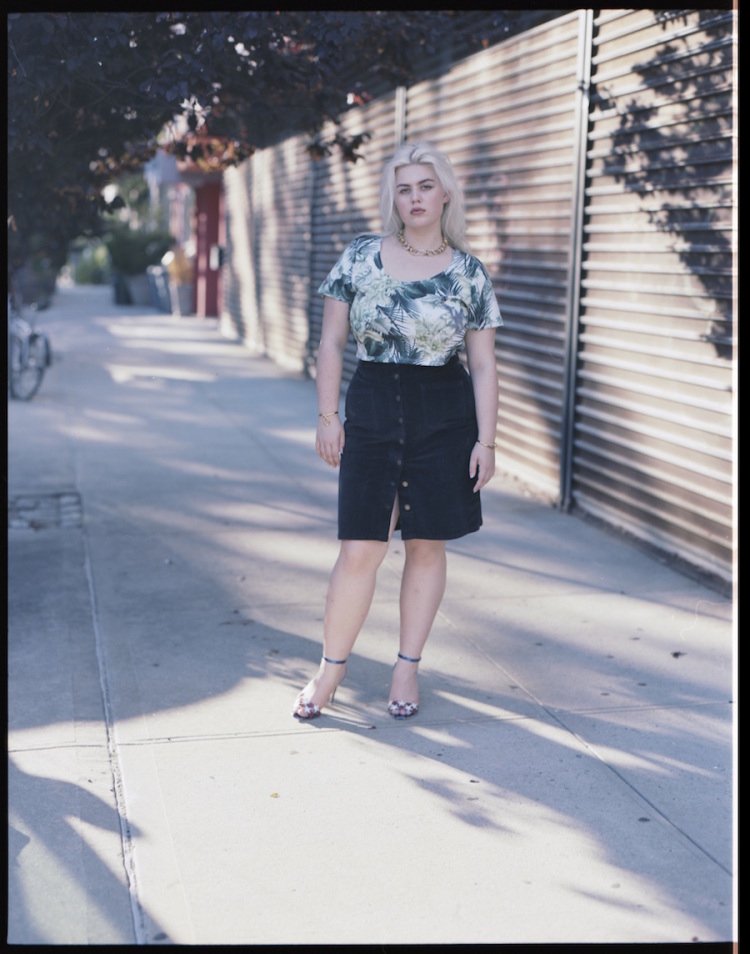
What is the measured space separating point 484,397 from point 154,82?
2010 millimetres

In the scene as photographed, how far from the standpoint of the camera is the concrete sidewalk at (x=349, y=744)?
10.2 feet

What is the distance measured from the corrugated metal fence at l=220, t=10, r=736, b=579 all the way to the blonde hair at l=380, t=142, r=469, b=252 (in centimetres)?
218

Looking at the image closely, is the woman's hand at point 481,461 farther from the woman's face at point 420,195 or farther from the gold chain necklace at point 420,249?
the woman's face at point 420,195

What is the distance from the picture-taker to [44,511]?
7543mm

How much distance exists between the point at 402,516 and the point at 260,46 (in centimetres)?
234

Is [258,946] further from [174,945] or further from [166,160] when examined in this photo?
[166,160]

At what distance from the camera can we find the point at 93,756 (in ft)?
13.1

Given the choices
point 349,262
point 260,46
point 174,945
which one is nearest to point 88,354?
point 260,46

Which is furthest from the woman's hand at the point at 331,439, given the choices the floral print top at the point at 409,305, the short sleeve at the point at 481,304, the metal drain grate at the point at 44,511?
the metal drain grate at the point at 44,511

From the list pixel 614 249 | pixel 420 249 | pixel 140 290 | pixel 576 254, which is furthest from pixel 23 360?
pixel 140 290

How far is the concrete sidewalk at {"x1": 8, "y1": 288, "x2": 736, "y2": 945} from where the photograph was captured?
10.2 feet

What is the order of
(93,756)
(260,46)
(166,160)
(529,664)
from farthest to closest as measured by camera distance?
(166,160) < (260,46) < (529,664) < (93,756)

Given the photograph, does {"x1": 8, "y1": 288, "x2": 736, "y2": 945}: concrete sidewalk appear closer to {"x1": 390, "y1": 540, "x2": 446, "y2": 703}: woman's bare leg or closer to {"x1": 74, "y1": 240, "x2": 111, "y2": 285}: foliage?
{"x1": 390, "y1": 540, "x2": 446, "y2": 703}: woman's bare leg

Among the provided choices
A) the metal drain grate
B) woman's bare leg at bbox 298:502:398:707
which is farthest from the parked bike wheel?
woman's bare leg at bbox 298:502:398:707
